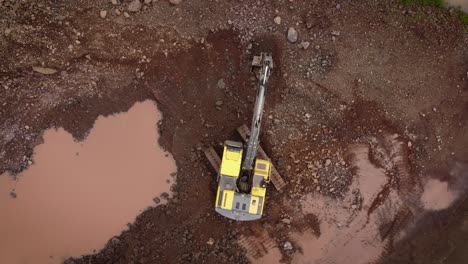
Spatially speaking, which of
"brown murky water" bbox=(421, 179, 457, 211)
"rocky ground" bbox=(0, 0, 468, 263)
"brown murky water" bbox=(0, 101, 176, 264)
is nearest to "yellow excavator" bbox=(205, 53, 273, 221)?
"rocky ground" bbox=(0, 0, 468, 263)

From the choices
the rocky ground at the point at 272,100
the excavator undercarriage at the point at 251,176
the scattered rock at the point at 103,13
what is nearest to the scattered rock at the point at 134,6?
the rocky ground at the point at 272,100

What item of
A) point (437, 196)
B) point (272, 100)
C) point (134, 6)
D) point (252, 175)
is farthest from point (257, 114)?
point (437, 196)

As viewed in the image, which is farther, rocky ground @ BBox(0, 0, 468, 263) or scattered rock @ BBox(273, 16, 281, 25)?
scattered rock @ BBox(273, 16, 281, 25)

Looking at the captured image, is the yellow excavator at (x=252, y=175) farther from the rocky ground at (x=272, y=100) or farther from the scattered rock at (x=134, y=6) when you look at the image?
the scattered rock at (x=134, y=6)

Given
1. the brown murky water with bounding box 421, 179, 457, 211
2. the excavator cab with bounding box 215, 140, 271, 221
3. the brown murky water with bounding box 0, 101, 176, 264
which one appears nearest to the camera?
the excavator cab with bounding box 215, 140, 271, 221

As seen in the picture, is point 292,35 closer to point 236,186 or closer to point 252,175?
point 252,175

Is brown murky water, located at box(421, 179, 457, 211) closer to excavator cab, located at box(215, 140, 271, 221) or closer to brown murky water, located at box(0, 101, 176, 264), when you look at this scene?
excavator cab, located at box(215, 140, 271, 221)

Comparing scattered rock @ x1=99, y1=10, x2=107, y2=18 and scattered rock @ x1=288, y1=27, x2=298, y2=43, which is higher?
scattered rock @ x1=288, y1=27, x2=298, y2=43

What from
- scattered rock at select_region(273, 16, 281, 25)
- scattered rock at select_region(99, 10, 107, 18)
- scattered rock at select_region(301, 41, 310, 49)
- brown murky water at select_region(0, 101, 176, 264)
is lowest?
brown murky water at select_region(0, 101, 176, 264)
